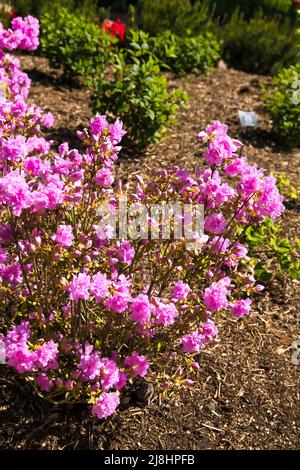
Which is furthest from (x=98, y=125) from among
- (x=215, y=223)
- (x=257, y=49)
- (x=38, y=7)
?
(x=257, y=49)

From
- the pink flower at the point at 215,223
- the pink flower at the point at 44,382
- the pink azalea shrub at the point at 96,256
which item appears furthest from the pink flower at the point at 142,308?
the pink flower at the point at 44,382

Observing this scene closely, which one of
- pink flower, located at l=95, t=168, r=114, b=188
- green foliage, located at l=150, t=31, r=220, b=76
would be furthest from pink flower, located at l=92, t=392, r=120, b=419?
green foliage, located at l=150, t=31, r=220, b=76

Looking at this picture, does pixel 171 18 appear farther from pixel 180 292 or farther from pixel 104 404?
pixel 104 404

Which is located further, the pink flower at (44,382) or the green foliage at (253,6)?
the green foliage at (253,6)

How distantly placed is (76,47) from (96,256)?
3685 millimetres

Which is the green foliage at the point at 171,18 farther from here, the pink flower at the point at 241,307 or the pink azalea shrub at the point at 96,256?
the pink flower at the point at 241,307

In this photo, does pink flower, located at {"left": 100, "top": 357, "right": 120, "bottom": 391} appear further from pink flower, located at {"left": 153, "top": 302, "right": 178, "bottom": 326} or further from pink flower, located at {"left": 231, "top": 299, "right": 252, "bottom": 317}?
pink flower, located at {"left": 231, "top": 299, "right": 252, "bottom": 317}

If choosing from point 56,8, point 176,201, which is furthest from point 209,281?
point 56,8

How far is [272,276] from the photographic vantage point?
3793 millimetres

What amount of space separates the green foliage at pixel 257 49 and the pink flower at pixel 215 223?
548cm

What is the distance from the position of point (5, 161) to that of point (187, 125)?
3.29 meters

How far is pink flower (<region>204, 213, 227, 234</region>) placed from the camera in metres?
2.35

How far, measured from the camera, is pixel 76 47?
5754 millimetres

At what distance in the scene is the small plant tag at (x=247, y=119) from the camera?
542 cm
